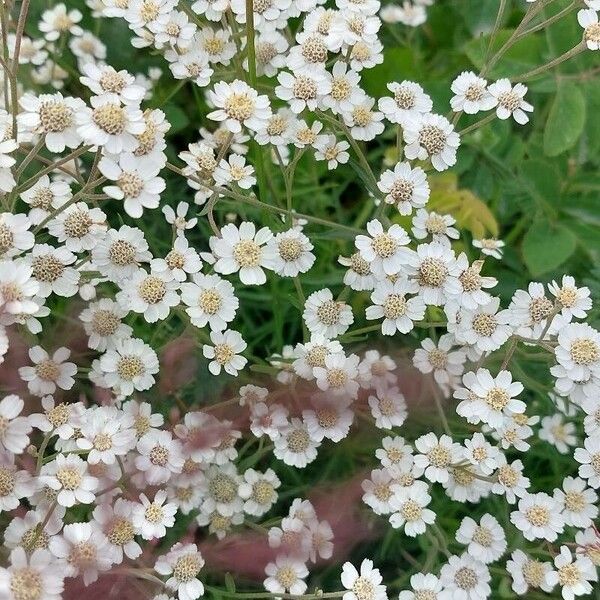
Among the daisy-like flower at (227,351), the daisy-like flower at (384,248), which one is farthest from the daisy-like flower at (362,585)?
the daisy-like flower at (384,248)

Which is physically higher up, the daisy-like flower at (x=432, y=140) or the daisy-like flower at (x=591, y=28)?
the daisy-like flower at (x=591, y=28)

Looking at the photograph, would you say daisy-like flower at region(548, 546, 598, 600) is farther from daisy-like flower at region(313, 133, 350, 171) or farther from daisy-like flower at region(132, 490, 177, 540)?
daisy-like flower at region(313, 133, 350, 171)

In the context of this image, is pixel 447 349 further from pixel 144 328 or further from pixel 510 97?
pixel 144 328

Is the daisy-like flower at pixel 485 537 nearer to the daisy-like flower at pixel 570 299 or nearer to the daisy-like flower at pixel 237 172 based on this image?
the daisy-like flower at pixel 570 299

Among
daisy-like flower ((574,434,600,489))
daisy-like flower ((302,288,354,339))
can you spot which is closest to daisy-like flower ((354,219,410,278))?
daisy-like flower ((302,288,354,339))

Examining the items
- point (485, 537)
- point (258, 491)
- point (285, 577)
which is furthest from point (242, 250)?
point (485, 537)

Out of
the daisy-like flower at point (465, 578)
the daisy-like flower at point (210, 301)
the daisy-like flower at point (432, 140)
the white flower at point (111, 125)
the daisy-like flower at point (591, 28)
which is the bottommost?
the daisy-like flower at point (465, 578)

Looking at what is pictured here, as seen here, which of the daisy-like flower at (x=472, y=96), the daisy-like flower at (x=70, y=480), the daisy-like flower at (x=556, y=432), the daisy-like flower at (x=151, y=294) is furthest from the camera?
the daisy-like flower at (x=556, y=432)
